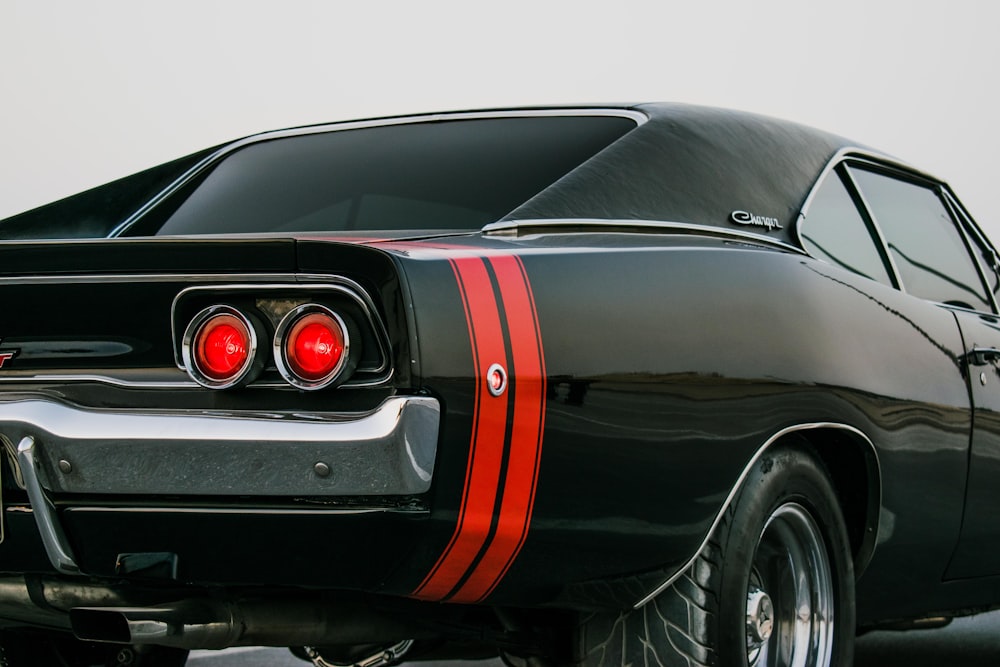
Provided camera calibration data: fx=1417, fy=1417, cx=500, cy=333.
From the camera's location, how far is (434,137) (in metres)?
3.73

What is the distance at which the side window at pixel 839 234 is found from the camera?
11.9 feet

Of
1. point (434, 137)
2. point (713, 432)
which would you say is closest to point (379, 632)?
point (713, 432)

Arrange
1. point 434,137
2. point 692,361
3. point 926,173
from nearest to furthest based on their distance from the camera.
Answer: point 692,361
point 434,137
point 926,173

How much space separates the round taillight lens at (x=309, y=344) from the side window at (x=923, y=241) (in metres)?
2.16

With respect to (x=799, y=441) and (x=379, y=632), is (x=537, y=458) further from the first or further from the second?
(x=799, y=441)

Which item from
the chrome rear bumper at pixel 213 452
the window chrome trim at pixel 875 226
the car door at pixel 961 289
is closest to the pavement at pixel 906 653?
the car door at pixel 961 289

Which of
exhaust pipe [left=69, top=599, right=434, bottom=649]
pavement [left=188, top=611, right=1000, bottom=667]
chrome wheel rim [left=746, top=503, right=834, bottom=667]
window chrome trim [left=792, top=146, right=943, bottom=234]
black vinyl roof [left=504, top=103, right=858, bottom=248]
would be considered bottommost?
pavement [left=188, top=611, right=1000, bottom=667]

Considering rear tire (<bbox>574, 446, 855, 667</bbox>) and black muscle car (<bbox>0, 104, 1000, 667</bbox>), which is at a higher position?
black muscle car (<bbox>0, 104, 1000, 667</bbox>)

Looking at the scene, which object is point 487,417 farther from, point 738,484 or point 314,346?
point 738,484

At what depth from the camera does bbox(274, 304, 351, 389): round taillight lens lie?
7.74ft

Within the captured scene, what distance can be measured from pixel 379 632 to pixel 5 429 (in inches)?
32.6

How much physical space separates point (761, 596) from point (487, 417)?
3.29 feet

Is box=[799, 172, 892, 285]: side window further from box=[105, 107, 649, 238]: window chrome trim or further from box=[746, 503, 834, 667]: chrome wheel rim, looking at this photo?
box=[746, 503, 834, 667]: chrome wheel rim

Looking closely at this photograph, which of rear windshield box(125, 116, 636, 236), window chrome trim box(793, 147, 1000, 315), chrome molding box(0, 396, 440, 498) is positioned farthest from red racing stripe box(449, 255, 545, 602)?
window chrome trim box(793, 147, 1000, 315)
